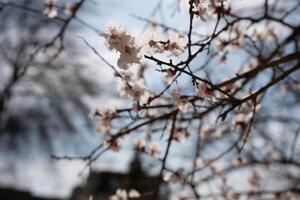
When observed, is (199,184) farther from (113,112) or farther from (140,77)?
(113,112)

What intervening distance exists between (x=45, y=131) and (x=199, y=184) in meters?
12.4

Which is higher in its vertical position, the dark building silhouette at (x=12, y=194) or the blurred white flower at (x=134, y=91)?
the dark building silhouette at (x=12, y=194)

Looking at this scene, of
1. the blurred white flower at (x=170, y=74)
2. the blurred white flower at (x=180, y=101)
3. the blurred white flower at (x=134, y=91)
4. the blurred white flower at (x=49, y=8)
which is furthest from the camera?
the blurred white flower at (x=49, y=8)

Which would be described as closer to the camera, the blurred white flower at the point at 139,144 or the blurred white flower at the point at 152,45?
the blurred white flower at the point at 152,45

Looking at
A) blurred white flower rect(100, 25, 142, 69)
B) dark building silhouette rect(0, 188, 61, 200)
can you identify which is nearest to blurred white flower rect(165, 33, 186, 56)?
blurred white flower rect(100, 25, 142, 69)

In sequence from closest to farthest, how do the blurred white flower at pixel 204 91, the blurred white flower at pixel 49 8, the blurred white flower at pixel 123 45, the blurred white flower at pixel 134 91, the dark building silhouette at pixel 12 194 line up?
the blurred white flower at pixel 123 45, the blurred white flower at pixel 204 91, the blurred white flower at pixel 134 91, the blurred white flower at pixel 49 8, the dark building silhouette at pixel 12 194

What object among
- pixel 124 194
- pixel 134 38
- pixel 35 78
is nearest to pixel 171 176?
pixel 124 194

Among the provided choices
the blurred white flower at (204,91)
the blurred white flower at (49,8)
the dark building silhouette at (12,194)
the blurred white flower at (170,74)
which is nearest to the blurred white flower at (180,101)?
the blurred white flower at (204,91)

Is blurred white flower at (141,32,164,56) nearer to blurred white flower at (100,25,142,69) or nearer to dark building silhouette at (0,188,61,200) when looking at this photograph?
blurred white flower at (100,25,142,69)

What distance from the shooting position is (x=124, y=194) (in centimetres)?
363

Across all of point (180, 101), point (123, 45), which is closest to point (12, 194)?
point (180, 101)

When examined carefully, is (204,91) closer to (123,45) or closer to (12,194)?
(123,45)

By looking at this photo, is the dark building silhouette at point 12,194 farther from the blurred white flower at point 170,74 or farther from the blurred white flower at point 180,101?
the blurred white flower at point 170,74

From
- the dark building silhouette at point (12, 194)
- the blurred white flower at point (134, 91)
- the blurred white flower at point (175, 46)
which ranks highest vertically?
the dark building silhouette at point (12, 194)
